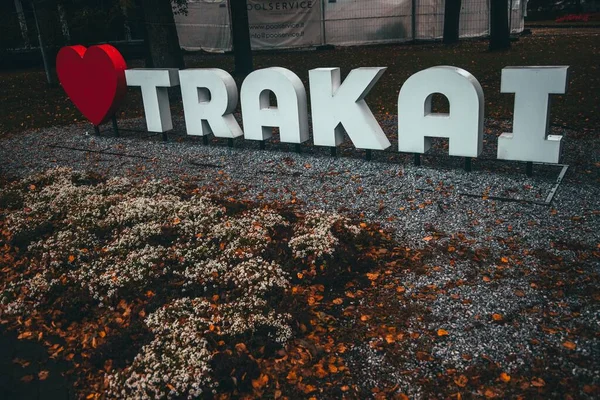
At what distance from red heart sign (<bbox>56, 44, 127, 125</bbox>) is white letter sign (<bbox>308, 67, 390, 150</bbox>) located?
12.8 ft

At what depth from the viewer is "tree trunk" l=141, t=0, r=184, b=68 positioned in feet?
44.0

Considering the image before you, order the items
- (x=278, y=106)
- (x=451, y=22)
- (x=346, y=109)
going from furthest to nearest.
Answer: (x=451, y=22), (x=278, y=106), (x=346, y=109)

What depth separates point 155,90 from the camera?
10.3 m

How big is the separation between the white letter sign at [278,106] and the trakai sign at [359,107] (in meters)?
0.02

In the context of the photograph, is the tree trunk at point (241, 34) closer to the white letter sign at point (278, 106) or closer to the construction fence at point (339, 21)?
the white letter sign at point (278, 106)

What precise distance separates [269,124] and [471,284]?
507 centimetres

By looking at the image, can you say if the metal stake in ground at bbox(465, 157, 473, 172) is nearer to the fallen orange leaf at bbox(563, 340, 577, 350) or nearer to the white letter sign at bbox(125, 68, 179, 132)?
the fallen orange leaf at bbox(563, 340, 577, 350)

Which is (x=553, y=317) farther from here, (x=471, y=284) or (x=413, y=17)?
(x=413, y=17)

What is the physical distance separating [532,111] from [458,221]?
1889 mm

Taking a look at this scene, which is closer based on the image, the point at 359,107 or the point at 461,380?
the point at 461,380

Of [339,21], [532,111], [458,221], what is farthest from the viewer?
[339,21]

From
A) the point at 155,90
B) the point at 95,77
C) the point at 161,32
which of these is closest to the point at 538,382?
the point at 155,90

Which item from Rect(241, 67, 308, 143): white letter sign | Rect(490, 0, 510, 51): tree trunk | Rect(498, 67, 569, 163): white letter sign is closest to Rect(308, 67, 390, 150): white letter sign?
Rect(241, 67, 308, 143): white letter sign

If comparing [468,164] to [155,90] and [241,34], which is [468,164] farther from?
[241,34]
